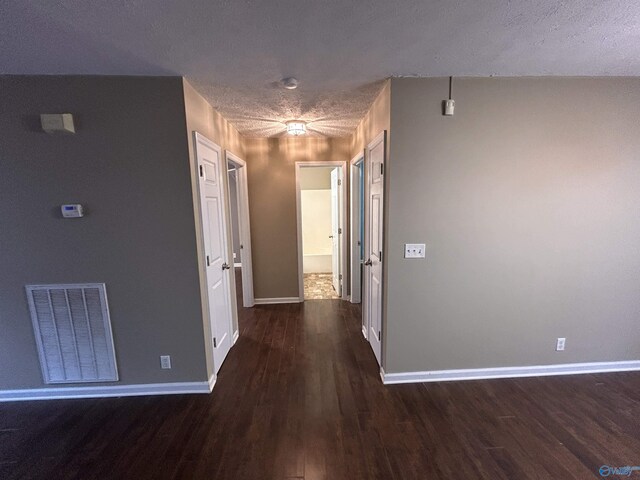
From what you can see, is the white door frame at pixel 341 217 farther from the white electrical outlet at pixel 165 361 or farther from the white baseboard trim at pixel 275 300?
the white electrical outlet at pixel 165 361

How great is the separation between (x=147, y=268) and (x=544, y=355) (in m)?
3.40

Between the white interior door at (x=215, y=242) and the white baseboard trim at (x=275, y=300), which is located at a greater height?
the white interior door at (x=215, y=242)

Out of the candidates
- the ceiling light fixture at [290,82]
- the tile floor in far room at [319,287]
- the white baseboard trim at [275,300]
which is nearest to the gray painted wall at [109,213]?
the ceiling light fixture at [290,82]

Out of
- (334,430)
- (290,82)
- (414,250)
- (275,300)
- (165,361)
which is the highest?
(290,82)

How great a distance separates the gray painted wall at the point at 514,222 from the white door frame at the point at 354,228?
1.42m

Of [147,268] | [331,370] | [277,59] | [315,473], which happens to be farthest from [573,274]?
[147,268]

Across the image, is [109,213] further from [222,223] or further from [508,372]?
[508,372]

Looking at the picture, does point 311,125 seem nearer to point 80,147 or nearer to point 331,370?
point 80,147

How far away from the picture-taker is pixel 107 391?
2.09 meters

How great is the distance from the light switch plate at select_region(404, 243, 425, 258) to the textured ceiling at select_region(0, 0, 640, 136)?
1.27 metres

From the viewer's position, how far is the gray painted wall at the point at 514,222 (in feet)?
6.42

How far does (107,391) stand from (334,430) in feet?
6.14

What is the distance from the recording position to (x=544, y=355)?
223 centimetres

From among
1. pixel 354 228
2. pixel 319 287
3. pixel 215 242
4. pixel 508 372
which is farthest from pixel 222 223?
pixel 508 372
